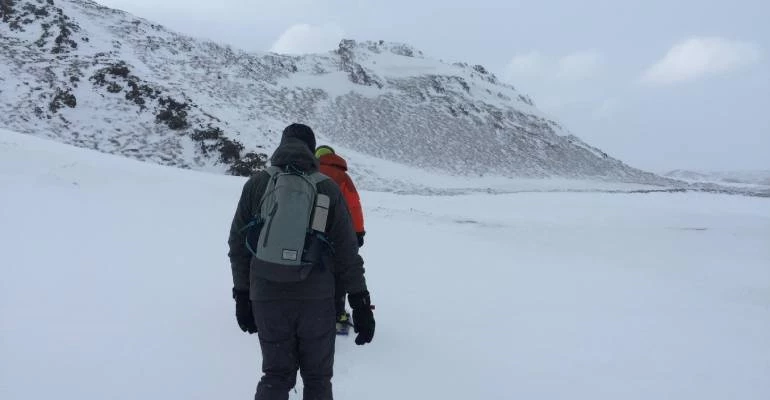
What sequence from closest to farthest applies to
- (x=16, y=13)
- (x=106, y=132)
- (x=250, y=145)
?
(x=106, y=132), (x=250, y=145), (x=16, y=13)

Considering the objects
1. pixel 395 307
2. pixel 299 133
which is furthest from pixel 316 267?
pixel 395 307

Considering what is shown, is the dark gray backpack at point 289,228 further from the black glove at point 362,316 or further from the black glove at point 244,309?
the black glove at point 362,316

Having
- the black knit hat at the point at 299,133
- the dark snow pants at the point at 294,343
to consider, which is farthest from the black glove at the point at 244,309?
the black knit hat at the point at 299,133

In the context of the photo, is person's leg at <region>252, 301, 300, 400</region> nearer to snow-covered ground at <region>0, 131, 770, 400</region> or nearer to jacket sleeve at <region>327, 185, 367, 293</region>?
jacket sleeve at <region>327, 185, 367, 293</region>

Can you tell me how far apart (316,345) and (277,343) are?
267 millimetres

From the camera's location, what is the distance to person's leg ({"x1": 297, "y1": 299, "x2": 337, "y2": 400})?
3.25 meters

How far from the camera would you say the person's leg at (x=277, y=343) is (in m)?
3.24

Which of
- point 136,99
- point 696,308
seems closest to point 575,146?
point 136,99

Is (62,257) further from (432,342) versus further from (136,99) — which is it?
(136,99)

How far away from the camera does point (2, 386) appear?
3.83 meters

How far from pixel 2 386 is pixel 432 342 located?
4.17 meters

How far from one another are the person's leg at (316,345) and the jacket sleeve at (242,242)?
60cm

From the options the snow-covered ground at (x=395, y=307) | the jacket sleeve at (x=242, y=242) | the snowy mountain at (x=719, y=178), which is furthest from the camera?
the snowy mountain at (x=719, y=178)

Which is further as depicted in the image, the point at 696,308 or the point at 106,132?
the point at 106,132
